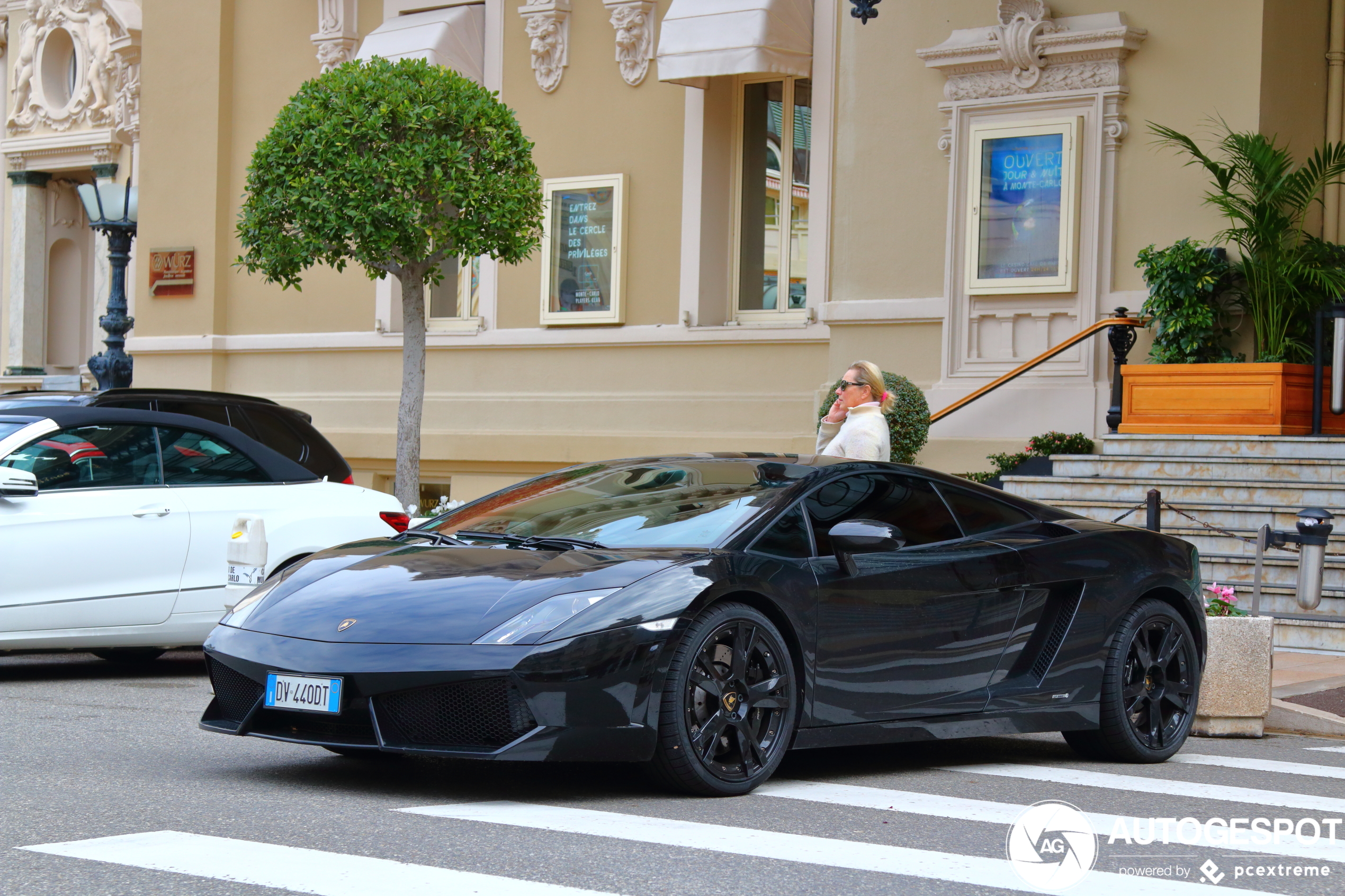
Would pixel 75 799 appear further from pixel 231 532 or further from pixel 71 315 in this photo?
pixel 71 315

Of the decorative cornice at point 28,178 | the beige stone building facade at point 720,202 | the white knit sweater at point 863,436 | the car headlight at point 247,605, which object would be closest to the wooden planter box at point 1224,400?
the beige stone building facade at point 720,202

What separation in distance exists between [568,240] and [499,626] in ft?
48.1

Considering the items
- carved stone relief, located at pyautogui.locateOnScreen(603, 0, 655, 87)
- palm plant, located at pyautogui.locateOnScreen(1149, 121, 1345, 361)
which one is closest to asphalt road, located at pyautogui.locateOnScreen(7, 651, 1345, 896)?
palm plant, located at pyautogui.locateOnScreen(1149, 121, 1345, 361)

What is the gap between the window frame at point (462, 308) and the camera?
20.8 meters

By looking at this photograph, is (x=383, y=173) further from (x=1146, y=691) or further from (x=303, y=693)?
(x=303, y=693)

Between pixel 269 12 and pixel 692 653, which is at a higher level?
pixel 269 12

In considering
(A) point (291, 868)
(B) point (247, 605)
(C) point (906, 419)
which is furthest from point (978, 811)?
(C) point (906, 419)

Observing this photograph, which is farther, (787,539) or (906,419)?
(906,419)

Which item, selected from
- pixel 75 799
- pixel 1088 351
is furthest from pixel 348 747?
pixel 1088 351

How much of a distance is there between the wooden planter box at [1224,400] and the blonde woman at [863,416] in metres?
4.61

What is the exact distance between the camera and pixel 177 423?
9.53 m

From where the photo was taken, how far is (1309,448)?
13406 mm

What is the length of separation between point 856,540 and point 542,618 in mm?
1301

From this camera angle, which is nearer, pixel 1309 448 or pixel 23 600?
pixel 23 600
